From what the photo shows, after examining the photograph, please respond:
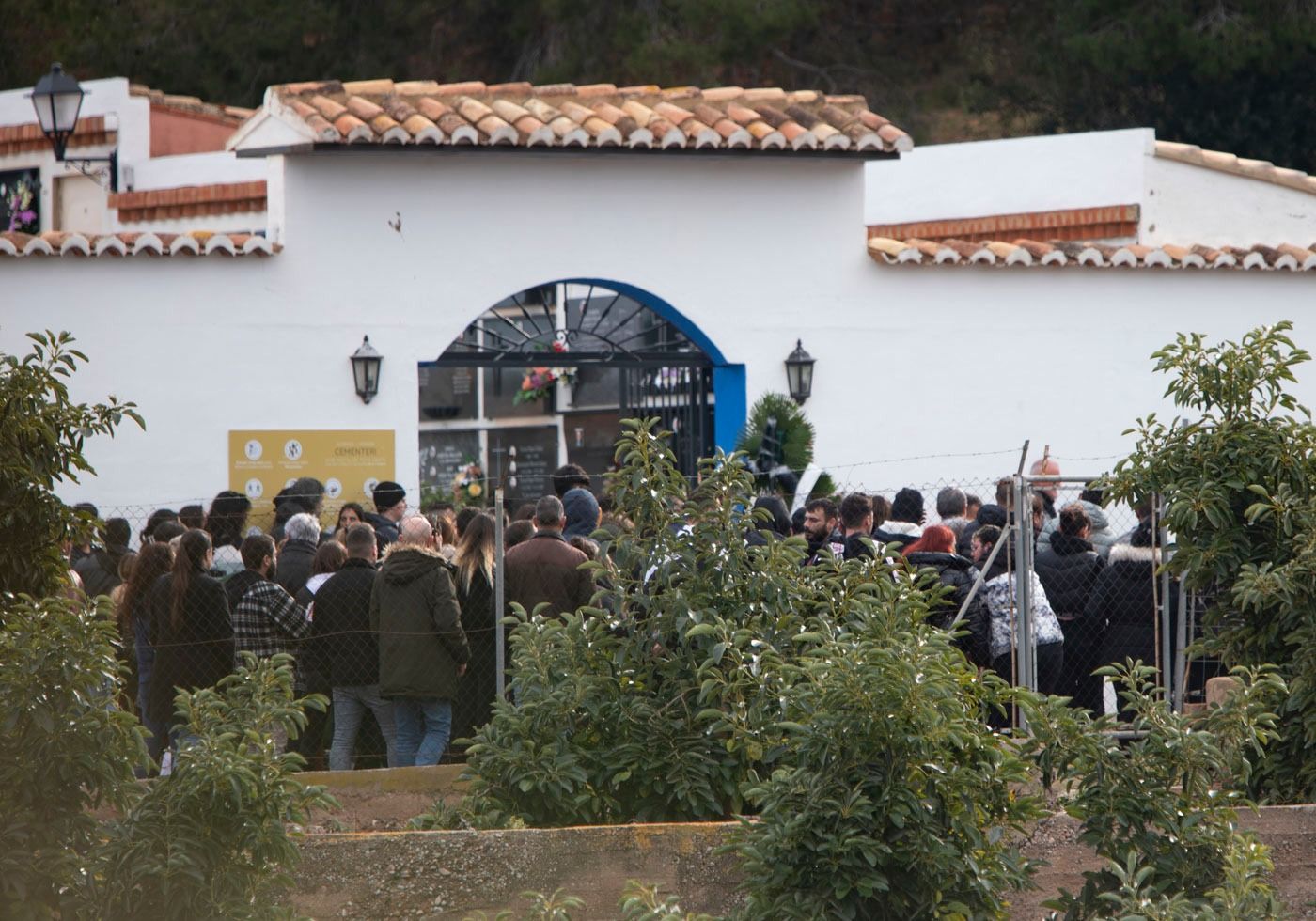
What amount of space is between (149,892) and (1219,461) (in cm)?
450

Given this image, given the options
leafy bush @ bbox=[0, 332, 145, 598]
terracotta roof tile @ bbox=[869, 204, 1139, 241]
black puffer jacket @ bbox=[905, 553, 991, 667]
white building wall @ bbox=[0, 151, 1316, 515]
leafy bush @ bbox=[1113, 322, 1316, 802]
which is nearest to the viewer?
leafy bush @ bbox=[0, 332, 145, 598]

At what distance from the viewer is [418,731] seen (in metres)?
8.59

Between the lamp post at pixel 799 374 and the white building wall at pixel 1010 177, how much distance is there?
4.06 metres

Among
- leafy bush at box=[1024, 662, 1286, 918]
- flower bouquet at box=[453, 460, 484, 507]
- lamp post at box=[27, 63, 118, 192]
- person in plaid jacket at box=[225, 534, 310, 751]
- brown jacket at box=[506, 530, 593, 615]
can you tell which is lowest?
leafy bush at box=[1024, 662, 1286, 918]

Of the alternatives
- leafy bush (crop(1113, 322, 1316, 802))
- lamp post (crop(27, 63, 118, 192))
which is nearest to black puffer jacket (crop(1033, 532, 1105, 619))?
leafy bush (crop(1113, 322, 1316, 802))

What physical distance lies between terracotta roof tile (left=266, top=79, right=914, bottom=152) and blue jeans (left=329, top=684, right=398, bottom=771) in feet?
16.3

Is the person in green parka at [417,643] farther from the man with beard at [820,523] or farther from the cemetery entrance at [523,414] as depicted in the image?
the cemetery entrance at [523,414]

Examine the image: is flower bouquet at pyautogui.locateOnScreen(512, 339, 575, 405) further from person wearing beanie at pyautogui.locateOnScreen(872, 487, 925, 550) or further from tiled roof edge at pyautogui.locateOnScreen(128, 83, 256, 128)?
person wearing beanie at pyautogui.locateOnScreen(872, 487, 925, 550)

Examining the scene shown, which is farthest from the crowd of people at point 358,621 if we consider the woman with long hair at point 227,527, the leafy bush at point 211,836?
the leafy bush at point 211,836

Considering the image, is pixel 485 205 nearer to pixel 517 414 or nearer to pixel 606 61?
pixel 517 414

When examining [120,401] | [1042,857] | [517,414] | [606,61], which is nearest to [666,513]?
[1042,857]

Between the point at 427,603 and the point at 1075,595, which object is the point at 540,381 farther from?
the point at 427,603

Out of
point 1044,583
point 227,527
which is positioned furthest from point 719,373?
point 1044,583

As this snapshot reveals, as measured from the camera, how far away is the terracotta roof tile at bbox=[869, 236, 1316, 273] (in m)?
13.7
